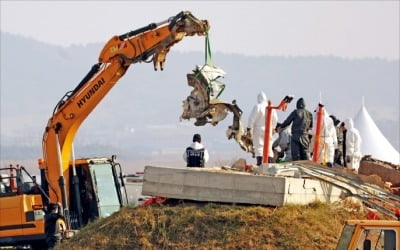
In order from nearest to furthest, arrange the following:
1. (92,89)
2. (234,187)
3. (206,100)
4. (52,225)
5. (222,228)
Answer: (222,228), (234,187), (52,225), (206,100), (92,89)

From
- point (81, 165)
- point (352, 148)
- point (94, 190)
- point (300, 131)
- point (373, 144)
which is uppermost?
point (373, 144)

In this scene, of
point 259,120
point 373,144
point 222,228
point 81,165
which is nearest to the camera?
point 222,228

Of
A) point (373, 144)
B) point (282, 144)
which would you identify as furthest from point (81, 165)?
point (373, 144)

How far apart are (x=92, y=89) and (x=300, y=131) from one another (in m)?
4.52

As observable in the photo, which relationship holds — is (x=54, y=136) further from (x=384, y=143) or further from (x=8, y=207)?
(x=384, y=143)

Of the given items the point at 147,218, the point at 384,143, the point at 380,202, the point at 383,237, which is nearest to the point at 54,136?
the point at 147,218

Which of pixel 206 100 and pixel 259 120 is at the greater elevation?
→ pixel 206 100

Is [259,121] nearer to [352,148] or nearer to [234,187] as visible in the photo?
[352,148]

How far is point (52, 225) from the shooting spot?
23.5 m

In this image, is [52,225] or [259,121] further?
[259,121]

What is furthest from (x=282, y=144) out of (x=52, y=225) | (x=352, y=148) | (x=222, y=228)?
(x=222, y=228)

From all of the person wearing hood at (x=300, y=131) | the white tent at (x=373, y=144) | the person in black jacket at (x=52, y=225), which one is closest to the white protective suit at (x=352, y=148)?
the person wearing hood at (x=300, y=131)

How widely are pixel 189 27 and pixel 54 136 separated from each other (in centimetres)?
377

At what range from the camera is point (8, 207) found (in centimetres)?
2430
